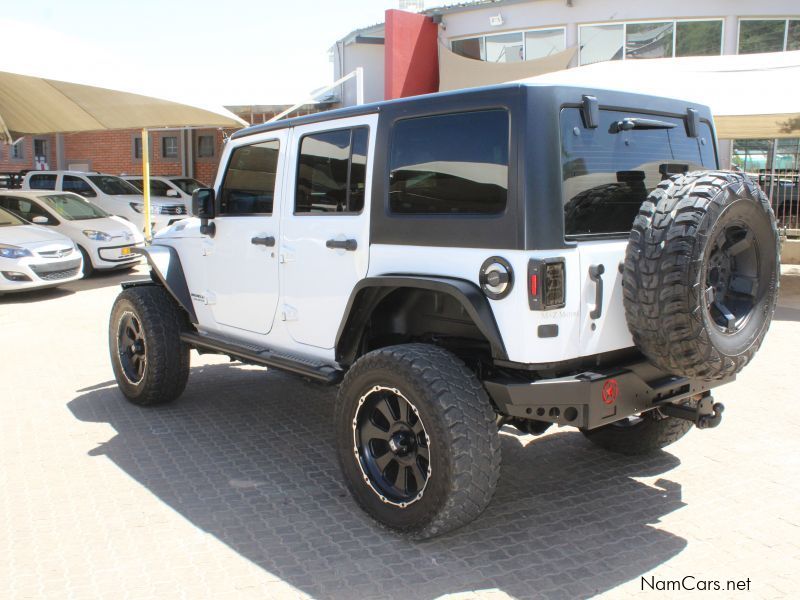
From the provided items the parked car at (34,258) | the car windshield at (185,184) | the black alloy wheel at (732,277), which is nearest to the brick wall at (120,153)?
the car windshield at (185,184)

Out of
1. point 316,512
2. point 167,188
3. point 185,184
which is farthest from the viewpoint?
point 185,184

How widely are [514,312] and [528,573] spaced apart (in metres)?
1.20

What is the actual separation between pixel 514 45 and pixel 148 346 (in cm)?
1439

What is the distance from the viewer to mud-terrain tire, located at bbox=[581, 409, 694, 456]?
453 cm

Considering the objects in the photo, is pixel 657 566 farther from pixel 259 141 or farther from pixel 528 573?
pixel 259 141

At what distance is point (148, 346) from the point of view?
553 cm

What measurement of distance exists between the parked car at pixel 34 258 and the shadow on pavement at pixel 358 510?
248 inches

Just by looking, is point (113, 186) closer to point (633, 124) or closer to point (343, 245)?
point (343, 245)

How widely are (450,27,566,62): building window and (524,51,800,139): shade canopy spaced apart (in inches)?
229

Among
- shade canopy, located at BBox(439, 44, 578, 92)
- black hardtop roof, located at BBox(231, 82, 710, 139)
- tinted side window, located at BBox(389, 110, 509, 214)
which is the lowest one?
tinted side window, located at BBox(389, 110, 509, 214)

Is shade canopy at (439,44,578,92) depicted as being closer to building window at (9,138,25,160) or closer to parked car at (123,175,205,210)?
parked car at (123,175,205,210)

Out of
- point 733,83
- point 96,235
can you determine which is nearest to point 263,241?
point 733,83

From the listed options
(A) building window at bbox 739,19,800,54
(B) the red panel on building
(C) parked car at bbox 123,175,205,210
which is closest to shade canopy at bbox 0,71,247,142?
(C) parked car at bbox 123,175,205,210

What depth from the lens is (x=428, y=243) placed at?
11.9 ft
